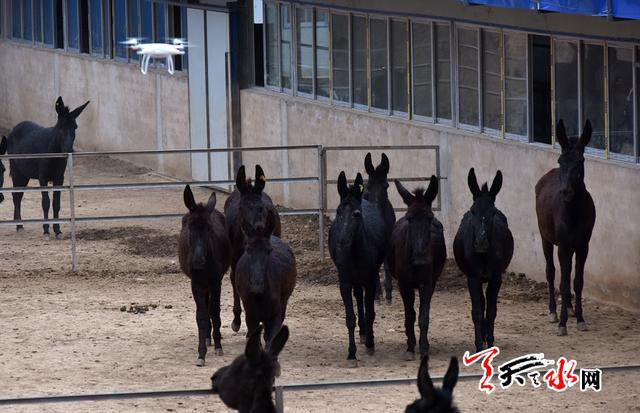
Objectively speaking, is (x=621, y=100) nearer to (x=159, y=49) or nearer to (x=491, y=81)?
(x=491, y=81)

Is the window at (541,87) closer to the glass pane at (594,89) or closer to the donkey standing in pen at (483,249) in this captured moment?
the glass pane at (594,89)

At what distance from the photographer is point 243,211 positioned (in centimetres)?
1356

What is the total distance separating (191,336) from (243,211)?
1510 millimetres

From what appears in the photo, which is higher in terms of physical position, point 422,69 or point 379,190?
point 422,69

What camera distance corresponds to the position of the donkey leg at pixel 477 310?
12970 millimetres

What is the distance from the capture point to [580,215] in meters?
13.9

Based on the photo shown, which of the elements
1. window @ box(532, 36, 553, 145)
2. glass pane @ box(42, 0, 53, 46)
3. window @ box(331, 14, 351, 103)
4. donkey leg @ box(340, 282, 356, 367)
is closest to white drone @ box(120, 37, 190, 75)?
window @ box(331, 14, 351, 103)

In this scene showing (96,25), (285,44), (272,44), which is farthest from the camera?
(96,25)

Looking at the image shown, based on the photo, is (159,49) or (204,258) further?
(159,49)

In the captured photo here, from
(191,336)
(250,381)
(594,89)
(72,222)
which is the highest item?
(594,89)

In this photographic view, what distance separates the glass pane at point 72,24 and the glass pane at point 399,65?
1358 centimetres

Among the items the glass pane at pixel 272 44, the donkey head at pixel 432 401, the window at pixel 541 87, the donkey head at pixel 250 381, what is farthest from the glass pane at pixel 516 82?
the donkey head at pixel 432 401

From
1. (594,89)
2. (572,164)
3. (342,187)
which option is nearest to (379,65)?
(594,89)

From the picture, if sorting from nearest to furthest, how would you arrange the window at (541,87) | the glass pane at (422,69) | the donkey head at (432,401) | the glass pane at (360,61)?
1. the donkey head at (432,401)
2. the window at (541,87)
3. the glass pane at (422,69)
4. the glass pane at (360,61)
